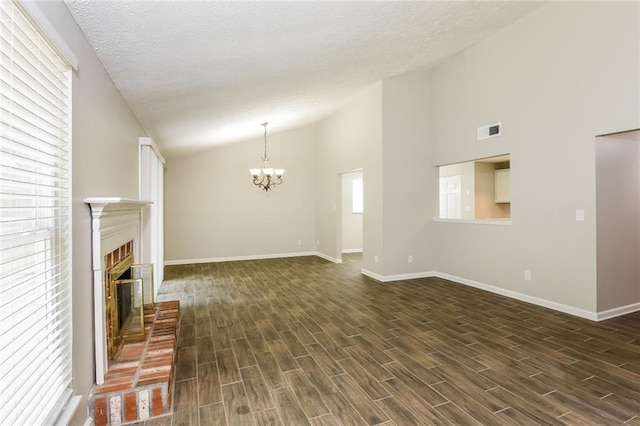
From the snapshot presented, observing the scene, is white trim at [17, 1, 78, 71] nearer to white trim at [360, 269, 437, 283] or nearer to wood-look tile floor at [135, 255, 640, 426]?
wood-look tile floor at [135, 255, 640, 426]

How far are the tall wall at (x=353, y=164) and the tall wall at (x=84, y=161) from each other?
4167 mm

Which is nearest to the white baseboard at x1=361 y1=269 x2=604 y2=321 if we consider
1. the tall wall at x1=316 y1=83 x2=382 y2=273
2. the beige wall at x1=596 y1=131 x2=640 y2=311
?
the beige wall at x1=596 y1=131 x2=640 y2=311

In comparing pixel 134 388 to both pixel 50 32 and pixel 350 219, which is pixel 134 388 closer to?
pixel 50 32

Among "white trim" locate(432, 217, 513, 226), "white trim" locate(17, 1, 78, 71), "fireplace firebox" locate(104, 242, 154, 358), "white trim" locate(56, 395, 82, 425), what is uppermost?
"white trim" locate(17, 1, 78, 71)

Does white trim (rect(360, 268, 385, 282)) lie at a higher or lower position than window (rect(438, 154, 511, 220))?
lower

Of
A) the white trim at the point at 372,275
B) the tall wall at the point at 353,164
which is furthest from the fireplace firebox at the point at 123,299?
the tall wall at the point at 353,164

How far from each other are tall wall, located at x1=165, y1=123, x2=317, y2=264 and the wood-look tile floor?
3.02 metres

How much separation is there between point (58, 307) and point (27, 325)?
290mm

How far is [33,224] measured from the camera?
1393 millimetres

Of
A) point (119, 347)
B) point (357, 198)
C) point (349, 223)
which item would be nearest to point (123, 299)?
point (119, 347)

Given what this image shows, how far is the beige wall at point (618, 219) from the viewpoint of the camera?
146 inches

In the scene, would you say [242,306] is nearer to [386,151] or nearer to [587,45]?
[386,151]

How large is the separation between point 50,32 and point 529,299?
5.21 meters

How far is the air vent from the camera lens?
15.5 ft
